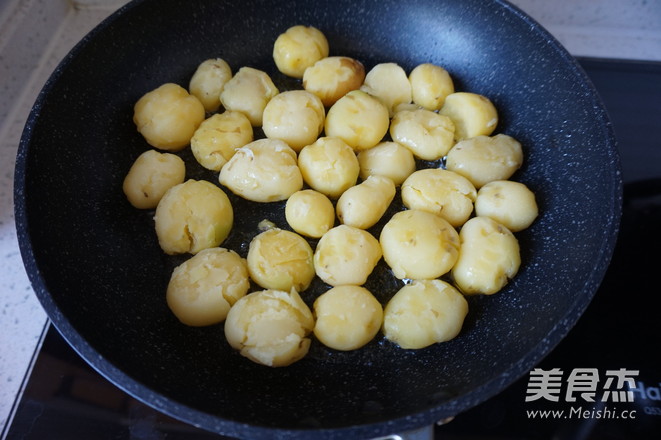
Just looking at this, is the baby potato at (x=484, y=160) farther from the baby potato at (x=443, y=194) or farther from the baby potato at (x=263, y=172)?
the baby potato at (x=263, y=172)

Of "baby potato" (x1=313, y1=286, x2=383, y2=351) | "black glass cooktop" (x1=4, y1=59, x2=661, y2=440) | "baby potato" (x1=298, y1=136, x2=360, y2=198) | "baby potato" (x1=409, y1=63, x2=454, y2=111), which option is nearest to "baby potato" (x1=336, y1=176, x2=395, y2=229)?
"baby potato" (x1=298, y1=136, x2=360, y2=198)

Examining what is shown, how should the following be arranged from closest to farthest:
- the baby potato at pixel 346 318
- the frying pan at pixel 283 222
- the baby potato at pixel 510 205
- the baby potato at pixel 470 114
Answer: the frying pan at pixel 283 222
the baby potato at pixel 346 318
the baby potato at pixel 510 205
the baby potato at pixel 470 114

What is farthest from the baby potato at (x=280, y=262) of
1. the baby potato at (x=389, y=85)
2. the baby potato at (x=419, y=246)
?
the baby potato at (x=389, y=85)

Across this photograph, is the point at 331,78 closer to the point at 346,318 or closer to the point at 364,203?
the point at 364,203

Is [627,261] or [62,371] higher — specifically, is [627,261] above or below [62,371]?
above

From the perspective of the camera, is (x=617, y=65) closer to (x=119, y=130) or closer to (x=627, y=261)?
(x=627, y=261)

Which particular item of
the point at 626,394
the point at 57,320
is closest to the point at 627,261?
the point at 626,394
